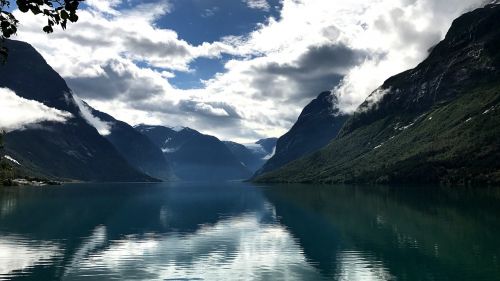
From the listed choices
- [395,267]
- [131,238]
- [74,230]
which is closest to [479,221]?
[395,267]

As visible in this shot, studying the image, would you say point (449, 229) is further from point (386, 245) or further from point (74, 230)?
point (74, 230)

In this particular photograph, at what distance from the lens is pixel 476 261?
6378cm

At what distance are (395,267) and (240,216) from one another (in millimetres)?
87080

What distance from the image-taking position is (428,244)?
264 feet

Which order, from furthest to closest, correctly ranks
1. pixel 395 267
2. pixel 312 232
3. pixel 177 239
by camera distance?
1. pixel 312 232
2. pixel 177 239
3. pixel 395 267

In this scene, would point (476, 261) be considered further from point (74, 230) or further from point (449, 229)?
point (74, 230)

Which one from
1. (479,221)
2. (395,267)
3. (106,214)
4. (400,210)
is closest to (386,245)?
(395,267)

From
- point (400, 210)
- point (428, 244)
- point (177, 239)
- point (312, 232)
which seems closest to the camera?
point (428, 244)

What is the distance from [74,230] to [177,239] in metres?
31.1

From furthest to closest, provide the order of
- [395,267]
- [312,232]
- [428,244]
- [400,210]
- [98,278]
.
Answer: [400,210], [312,232], [428,244], [395,267], [98,278]

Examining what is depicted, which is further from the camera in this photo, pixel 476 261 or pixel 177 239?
pixel 177 239

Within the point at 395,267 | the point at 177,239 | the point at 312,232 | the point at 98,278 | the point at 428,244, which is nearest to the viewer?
the point at 98,278

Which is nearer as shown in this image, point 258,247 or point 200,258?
point 200,258

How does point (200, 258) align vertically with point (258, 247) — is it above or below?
below
